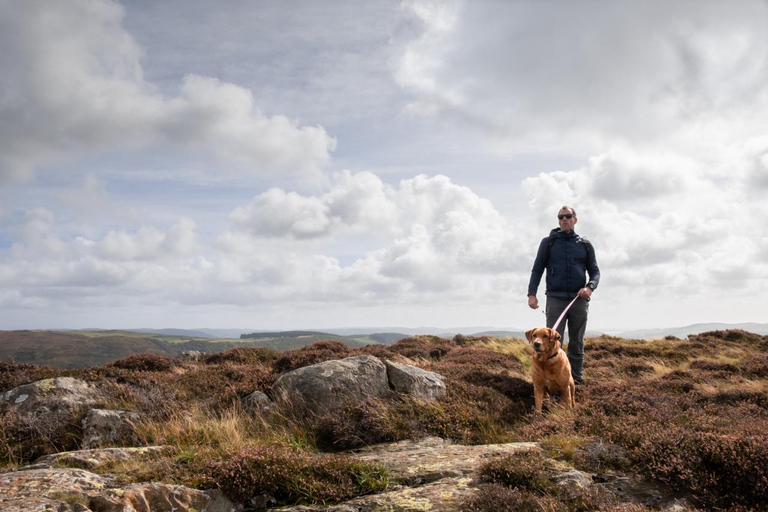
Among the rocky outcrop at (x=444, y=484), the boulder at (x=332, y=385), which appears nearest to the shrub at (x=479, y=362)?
the boulder at (x=332, y=385)

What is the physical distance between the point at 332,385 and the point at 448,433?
206 cm

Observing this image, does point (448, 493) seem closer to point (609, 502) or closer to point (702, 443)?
point (609, 502)

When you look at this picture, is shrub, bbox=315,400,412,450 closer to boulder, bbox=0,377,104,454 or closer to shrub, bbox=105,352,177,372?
boulder, bbox=0,377,104,454

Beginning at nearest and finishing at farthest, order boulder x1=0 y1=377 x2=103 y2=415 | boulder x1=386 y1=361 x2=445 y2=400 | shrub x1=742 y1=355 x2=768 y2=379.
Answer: boulder x1=0 y1=377 x2=103 y2=415 < boulder x1=386 y1=361 x2=445 y2=400 < shrub x1=742 y1=355 x2=768 y2=379

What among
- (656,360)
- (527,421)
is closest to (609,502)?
(527,421)

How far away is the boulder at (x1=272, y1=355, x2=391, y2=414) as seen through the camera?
23.8 feet

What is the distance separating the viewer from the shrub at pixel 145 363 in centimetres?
1083

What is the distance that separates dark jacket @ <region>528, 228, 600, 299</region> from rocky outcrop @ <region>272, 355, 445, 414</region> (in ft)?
9.89

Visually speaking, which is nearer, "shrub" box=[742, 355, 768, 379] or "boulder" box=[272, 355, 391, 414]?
"boulder" box=[272, 355, 391, 414]

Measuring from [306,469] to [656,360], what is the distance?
607 inches

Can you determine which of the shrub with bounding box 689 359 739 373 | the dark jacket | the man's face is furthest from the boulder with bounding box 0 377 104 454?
the shrub with bounding box 689 359 739 373

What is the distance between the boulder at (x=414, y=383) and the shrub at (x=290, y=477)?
10.9 ft

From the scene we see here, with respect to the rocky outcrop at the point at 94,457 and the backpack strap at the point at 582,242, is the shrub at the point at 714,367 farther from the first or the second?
the rocky outcrop at the point at 94,457

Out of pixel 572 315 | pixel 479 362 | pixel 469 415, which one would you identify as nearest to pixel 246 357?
pixel 479 362
